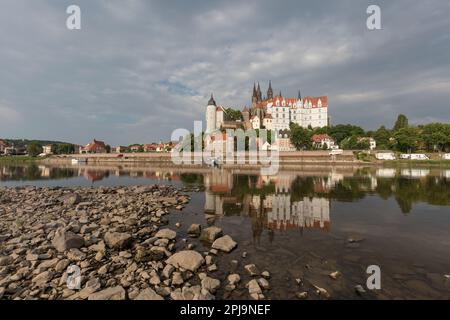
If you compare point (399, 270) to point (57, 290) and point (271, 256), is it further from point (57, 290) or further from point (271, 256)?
point (57, 290)

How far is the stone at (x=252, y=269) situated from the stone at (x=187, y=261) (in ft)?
6.05

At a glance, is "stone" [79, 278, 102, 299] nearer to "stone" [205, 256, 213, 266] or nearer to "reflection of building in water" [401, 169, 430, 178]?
"stone" [205, 256, 213, 266]

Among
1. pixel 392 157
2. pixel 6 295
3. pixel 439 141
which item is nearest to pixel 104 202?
pixel 6 295

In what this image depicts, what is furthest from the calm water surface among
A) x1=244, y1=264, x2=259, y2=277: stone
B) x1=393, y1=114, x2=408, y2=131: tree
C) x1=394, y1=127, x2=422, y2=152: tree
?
x1=393, y1=114, x2=408, y2=131: tree

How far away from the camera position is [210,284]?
7957 mm

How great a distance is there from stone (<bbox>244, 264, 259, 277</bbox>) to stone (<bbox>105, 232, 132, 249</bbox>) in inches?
225

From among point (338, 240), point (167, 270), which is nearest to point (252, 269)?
point (167, 270)

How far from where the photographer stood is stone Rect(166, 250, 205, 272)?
9.16m

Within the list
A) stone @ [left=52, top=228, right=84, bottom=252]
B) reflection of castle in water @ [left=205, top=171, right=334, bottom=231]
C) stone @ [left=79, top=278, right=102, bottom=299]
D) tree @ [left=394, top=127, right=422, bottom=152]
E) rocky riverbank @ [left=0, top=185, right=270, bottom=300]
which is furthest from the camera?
tree @ [left=394, top=127, right=422, bottom=152]

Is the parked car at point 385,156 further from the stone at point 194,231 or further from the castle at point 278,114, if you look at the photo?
the stone at point 194,231

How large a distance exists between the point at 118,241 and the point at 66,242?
2.20 m

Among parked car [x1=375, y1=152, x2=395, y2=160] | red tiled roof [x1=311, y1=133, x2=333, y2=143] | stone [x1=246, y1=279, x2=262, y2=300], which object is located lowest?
stone [x1=246, y1=279, x2=262, y2=300]

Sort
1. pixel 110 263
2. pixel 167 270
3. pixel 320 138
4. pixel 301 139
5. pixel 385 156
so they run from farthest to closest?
pixel 320 138 → pixel 301 139 → pixel 385 156 → pixel 110 263 → pixel 167 270

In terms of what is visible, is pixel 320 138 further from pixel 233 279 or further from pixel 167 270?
pixel 167 270
